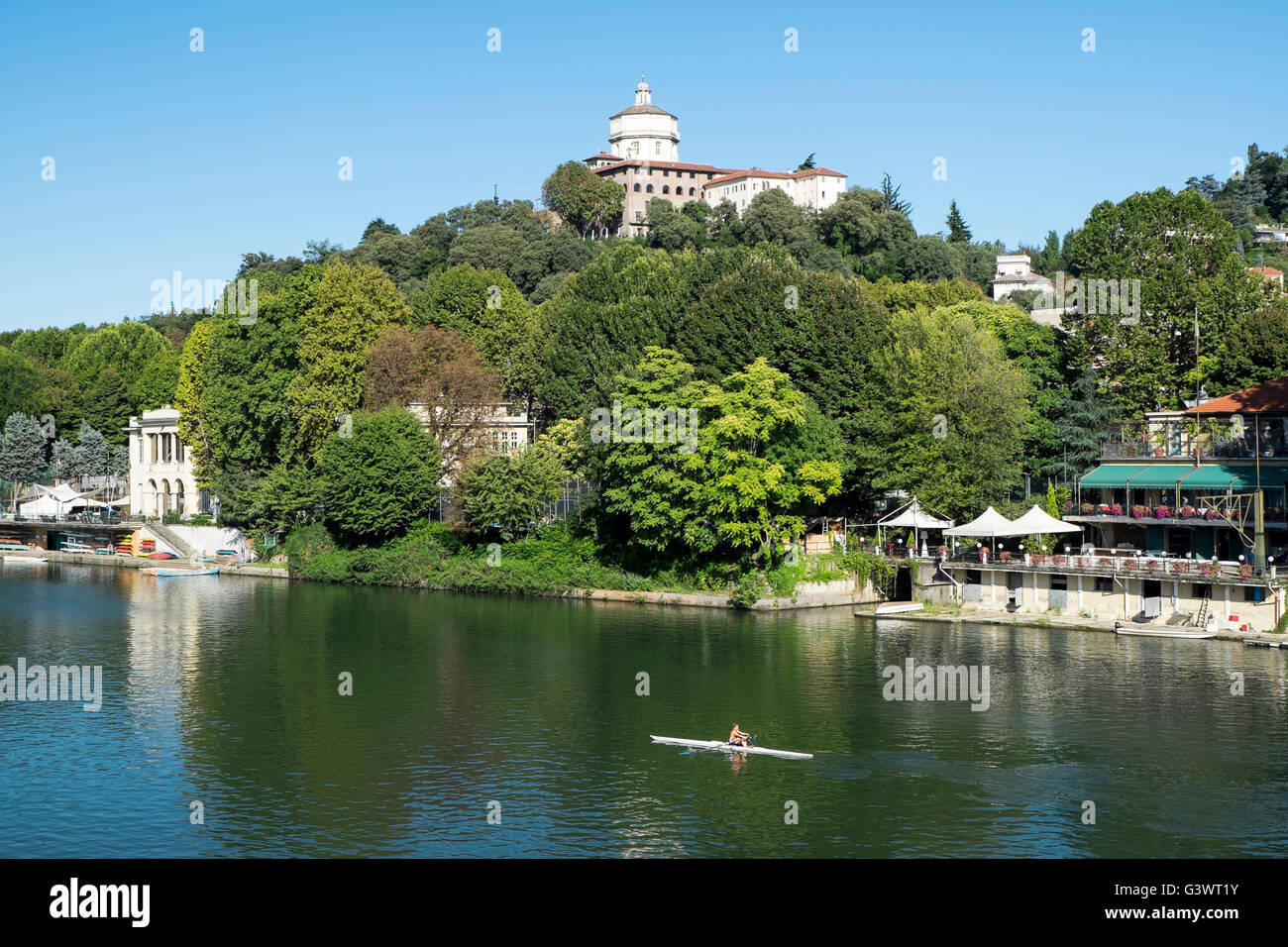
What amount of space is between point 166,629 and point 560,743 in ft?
96.6

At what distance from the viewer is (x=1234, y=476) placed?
59.8 metres

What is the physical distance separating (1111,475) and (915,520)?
Answer: 32.2ft

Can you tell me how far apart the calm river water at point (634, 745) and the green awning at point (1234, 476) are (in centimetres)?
1033

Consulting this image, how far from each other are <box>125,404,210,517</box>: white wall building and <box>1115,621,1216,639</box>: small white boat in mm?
69708

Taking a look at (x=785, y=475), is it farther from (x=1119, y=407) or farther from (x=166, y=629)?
(x=166, y=629)

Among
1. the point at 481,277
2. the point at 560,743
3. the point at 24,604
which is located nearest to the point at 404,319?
the point at 481,277

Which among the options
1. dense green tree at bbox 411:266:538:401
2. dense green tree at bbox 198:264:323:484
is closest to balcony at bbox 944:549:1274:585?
dense green tree at bbox 411:266:538:401

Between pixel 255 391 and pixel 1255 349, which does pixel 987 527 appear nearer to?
pixel 1255 349

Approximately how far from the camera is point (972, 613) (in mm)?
60188

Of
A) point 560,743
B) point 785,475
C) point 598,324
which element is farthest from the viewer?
point 598,324

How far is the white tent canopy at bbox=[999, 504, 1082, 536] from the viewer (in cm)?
6041

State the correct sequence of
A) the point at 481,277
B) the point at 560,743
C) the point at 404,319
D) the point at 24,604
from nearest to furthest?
the point at 560,743 → the point at 24,604 → the point at 404,319 → the point at 481,277

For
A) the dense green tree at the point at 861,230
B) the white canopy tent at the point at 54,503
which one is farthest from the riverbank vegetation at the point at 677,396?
the dense green tree at the point at 861,230

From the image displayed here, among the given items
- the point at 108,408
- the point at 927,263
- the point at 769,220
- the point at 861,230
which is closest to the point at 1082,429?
the point at 927,263
